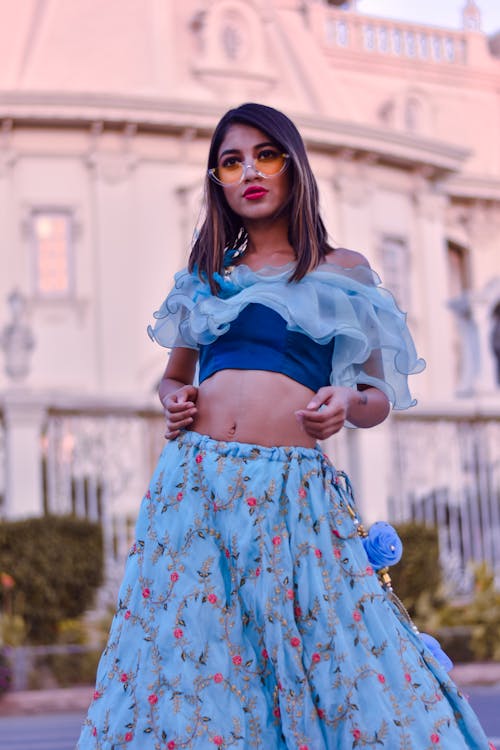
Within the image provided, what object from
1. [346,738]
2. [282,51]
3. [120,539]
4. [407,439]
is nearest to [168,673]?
[346,738]

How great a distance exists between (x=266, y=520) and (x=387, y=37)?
25.5 m

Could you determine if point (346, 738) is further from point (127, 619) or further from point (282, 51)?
point (282, 51)

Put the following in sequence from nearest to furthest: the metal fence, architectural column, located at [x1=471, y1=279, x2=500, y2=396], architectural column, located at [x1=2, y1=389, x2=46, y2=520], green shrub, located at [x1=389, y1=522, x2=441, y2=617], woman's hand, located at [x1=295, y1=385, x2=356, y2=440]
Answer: woman's hand, located at [x1=295, y1=385, x2=356, y2=440] < architectural column, located at [x1=2, y1=389, x2=46, y2=520] < green shrub, located at [x1=389, y1=522, x2=441, y2=617] < the metal fence < architectural column, located at [x1=471, y1=279, x2=500, y2=396]

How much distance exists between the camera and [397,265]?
2488 centimetres

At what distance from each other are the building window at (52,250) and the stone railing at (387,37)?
7349 mm

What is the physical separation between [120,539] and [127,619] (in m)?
9.37

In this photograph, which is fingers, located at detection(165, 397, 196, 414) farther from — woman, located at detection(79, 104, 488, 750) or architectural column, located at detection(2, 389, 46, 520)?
architectural column, located at detection(2, 389, 46, 520)

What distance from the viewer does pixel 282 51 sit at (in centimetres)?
2381

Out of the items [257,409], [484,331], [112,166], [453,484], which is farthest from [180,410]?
[112,166]

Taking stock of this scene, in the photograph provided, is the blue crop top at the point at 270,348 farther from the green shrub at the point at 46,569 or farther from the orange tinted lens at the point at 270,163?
the green shrub at the point at 46,569

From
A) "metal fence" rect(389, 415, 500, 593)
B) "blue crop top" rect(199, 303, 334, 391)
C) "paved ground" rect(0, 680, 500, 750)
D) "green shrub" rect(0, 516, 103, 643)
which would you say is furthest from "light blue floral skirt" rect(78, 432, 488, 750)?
"metal fence" rect(389, 415, 500, 593)

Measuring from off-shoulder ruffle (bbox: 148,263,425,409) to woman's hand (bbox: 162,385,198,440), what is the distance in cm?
15

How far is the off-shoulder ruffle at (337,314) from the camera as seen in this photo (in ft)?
11.5

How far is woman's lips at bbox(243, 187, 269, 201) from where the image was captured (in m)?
3.65
